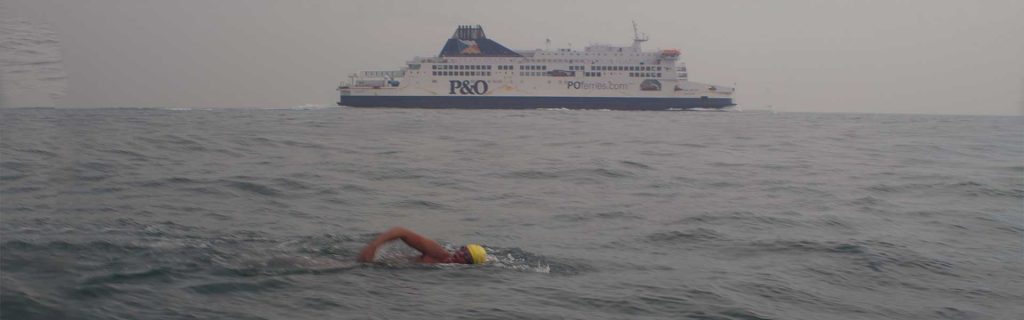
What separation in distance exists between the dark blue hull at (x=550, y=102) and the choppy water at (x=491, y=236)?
47.8 meters

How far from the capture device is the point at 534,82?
64.1m

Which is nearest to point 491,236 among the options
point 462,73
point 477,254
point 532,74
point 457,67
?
point 477,254

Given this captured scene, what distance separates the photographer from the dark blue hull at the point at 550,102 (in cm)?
6256

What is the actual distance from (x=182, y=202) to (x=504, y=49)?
58.6 metres

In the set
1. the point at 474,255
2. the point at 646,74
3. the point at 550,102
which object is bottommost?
the point at 550,102

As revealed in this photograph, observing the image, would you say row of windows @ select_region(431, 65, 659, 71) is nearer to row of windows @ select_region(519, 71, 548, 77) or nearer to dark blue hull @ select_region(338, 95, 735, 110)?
row of windows @ select_region(519, 71, 548, 77)

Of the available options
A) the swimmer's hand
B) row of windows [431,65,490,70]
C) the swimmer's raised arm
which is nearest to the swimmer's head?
the swimmer's raised arm

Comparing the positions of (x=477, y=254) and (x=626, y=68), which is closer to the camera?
(x=477, y=254)

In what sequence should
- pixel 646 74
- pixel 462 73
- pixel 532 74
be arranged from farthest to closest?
pixel 646 74 < pixel 462 73 < pixel 532 74

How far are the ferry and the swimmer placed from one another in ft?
183

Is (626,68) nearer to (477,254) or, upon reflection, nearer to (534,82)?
(534,82)

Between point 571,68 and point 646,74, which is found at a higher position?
point 571,68

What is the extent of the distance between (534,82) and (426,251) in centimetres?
5832

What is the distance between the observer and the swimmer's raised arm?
19.9 feet
